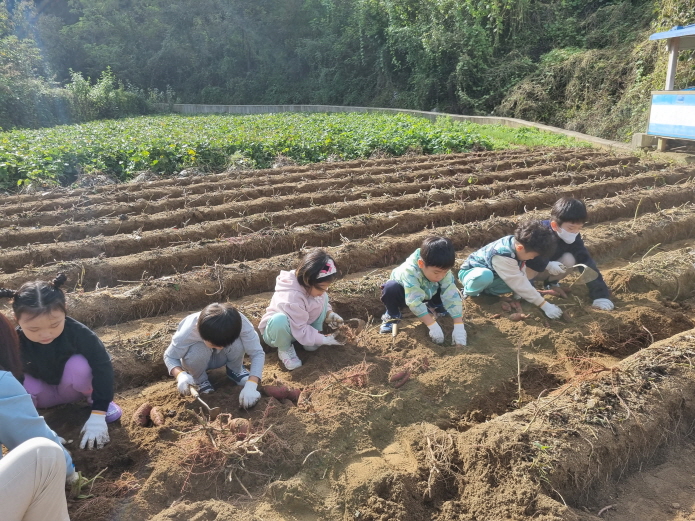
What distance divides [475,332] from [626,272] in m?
1.78

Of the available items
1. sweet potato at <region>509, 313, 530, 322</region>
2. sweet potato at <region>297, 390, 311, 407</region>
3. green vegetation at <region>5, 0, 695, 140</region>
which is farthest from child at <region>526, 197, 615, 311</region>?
green vegetation at <region>5, 0, 695, 140</region>

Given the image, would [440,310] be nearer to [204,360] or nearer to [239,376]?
[239,376]

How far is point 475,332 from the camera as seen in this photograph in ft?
12.3

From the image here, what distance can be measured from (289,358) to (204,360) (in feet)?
2.03

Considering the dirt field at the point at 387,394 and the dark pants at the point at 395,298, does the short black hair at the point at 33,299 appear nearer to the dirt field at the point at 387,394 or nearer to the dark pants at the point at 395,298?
the dirt field at the point at 387,394

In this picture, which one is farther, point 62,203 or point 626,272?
point 62,203

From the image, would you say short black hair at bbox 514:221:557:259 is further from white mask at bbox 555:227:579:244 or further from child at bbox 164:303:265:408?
child at bbox 164:303:265:408

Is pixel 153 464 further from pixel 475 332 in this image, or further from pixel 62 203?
pixel 62 203

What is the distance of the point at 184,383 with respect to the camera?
283 centimetres

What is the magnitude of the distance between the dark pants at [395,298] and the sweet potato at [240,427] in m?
1.60

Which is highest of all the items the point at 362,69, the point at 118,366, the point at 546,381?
the point at 362,69

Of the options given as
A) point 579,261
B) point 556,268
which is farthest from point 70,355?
point 579,261

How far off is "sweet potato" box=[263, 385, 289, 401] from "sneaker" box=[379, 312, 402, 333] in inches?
40.8

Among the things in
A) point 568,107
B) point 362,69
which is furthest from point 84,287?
point 362,69
